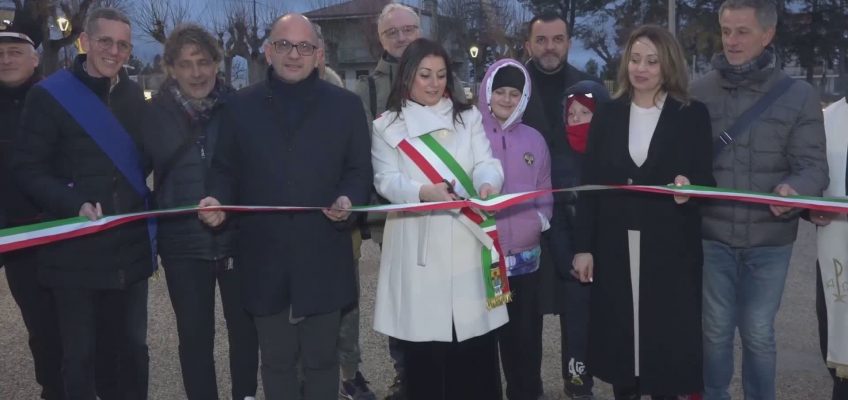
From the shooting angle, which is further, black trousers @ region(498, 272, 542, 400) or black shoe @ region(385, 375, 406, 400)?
black shoe @ region(385, 375, 406, 400)

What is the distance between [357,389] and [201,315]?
49.8 inches

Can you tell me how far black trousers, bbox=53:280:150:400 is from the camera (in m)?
3.81

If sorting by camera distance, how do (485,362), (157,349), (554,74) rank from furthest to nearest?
(157,349) < (554,74) < (485,362)

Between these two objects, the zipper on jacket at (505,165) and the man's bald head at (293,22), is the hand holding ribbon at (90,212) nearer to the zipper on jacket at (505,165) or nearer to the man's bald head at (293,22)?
the man's bald head at (293,22)

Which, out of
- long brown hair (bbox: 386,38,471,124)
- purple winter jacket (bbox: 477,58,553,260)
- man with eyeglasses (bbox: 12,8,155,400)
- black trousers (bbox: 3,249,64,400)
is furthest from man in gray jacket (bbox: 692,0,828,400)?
black trousers (bbox: 3,249,64,400)

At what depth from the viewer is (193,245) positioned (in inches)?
155

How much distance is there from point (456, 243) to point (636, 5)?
4095 cm

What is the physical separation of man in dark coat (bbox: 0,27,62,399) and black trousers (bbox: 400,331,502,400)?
2101mm

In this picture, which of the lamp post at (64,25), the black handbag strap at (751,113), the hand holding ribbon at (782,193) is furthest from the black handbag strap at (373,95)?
the lamp post at (64,25)

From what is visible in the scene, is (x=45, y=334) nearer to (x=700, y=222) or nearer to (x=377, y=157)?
(x=377, y=157)

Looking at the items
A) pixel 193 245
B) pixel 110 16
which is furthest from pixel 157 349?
pixel 110 16

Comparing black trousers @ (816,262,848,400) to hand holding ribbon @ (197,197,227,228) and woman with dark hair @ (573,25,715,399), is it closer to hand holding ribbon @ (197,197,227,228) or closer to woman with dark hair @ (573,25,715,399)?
woman with dark hair @ (573,25,715,399)

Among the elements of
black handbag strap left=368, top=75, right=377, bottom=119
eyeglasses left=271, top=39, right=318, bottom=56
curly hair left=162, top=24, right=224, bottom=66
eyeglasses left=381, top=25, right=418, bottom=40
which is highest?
eyeglasses left=381, top=25, right=418, bottom=40

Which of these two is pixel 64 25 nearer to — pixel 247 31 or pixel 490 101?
pixel 247 31
